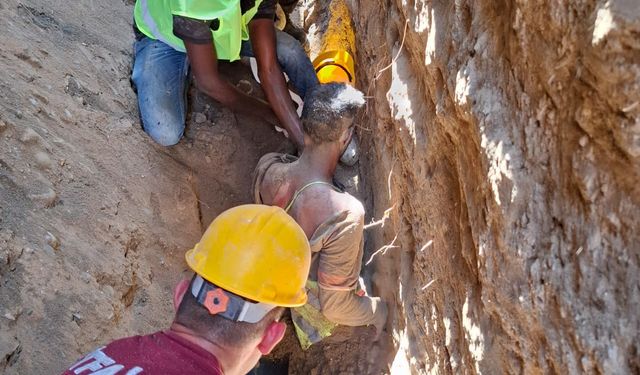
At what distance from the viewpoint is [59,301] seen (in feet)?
8.17

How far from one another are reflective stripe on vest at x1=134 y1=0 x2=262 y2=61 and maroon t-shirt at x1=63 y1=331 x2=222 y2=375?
177 cm

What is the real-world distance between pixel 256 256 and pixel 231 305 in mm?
154

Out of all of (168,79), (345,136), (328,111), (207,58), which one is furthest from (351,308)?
(168,79)

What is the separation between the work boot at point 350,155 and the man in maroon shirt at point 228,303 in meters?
1.65

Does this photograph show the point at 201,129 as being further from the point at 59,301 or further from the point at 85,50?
the point at 59,301

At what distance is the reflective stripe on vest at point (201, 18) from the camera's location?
2.88m

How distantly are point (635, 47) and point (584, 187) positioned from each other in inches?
11.8

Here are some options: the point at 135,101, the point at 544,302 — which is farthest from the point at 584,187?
the point at 135,101

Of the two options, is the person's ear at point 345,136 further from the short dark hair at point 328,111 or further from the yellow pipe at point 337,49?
the yellow pipe at point 337,49

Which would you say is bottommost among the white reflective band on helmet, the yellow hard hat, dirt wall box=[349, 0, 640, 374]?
the white reflective band on helmet

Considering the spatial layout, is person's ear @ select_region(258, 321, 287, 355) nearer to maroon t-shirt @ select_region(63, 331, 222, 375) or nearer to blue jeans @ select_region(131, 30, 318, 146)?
maroon t-shirt @ select_region(63, 331, 222, 375)

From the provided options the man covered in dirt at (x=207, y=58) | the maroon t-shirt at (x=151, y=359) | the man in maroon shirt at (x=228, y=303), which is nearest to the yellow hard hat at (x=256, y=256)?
the man in maroon shirt at (x=228, y=303)

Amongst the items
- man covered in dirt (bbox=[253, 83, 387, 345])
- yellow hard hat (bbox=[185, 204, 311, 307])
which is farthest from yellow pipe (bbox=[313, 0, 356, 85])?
yellow hard hat (bbox=[185, 204, 311, 307])

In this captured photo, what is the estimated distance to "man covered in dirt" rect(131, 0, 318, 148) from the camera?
297cm
